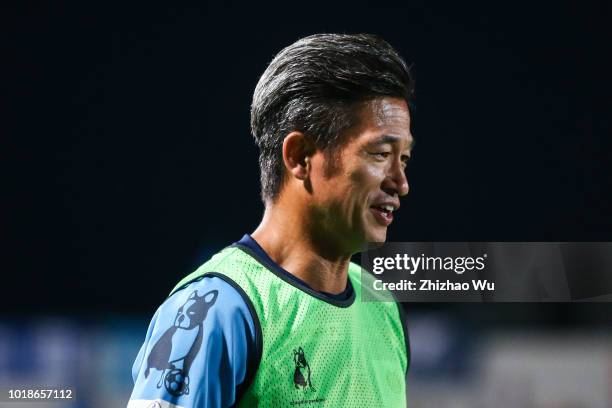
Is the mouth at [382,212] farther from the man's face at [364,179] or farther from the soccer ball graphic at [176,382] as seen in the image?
the soccer ball graphic at [176,382]

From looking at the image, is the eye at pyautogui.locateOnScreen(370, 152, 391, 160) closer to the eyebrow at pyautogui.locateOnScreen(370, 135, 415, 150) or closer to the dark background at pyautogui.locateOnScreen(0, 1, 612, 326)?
the eyebrow at pyautogui.locateOnScreen(370, 135, 415, 150)

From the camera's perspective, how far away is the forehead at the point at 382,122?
1278 millimetres

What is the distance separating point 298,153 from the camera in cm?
129

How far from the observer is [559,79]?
371 cm

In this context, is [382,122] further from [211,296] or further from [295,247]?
[211,296]

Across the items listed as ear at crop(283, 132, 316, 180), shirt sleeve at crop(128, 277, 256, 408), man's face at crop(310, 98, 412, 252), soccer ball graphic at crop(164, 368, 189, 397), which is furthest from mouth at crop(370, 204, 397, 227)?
soccer ball graphic at crop(164, 368, 189, 397)

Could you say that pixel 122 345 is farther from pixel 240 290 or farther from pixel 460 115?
pixel 240 290

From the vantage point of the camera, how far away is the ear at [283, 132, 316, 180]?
1.28 m

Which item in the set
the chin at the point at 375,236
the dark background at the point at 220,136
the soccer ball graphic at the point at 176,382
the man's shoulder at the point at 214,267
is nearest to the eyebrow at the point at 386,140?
the chin at the point at 375,236

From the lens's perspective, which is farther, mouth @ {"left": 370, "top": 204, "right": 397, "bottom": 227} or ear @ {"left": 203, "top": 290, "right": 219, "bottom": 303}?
mouth @ {"left": 370, "top": 204, "right": 397, "bottom": 227}

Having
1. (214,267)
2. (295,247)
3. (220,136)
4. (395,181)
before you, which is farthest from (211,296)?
(220,136)

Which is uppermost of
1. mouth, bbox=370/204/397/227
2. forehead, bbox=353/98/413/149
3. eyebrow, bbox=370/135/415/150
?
forehead, bbox=353/98/413/149

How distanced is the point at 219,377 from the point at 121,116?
2640 millimetres

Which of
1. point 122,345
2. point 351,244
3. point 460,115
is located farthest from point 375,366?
point 460,115
